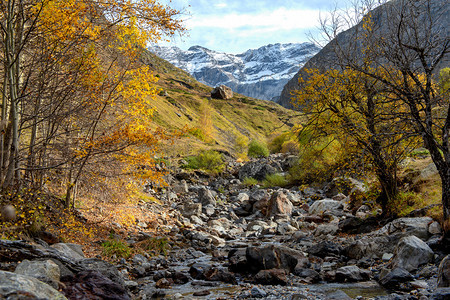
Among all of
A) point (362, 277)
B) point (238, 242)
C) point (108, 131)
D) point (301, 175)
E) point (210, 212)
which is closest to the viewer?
point (362, 277)

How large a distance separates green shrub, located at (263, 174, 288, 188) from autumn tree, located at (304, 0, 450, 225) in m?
15.5

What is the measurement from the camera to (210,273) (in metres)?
7.97

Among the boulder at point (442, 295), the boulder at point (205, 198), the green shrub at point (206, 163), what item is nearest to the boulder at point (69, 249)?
the boulder at point (442, 295)

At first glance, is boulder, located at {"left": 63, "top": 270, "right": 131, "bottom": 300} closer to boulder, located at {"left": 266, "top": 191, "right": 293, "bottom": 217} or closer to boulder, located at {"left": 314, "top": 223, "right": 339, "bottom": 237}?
boulder, located at {"left": 314, "top": 223, "right": 339, "bottom": 237}

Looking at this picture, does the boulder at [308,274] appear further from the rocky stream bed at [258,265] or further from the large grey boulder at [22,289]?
the large grey boulder at [22,289]

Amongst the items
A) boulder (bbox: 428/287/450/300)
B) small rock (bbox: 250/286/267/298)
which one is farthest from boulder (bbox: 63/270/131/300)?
boulder (bbox: 428/287/450/300)

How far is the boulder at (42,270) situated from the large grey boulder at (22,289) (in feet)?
2.83

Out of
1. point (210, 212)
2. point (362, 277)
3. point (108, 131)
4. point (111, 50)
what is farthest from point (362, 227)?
point (111, 50)

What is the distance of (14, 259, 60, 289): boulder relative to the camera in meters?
4.24

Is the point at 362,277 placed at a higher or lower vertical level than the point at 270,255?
lower

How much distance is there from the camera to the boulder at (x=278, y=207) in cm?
1652

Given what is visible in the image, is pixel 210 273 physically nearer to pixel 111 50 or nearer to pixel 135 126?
pixel 135 126

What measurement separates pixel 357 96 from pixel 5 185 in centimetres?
1074

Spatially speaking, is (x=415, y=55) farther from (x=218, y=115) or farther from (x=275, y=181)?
(x=218, y=115)
